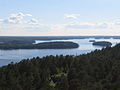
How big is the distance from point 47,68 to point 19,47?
13893 cm

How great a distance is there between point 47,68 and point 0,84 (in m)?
12.0

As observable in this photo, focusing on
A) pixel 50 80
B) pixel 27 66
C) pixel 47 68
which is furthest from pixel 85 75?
pixel 27 66

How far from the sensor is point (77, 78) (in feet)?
141

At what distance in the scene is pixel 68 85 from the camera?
40.6 metres

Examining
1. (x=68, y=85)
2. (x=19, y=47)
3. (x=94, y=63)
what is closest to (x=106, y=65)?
(x=94, y=63)

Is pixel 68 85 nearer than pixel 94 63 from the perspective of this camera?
Yes

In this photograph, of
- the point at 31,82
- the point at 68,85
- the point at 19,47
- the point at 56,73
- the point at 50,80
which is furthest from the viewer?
the point at 19,47

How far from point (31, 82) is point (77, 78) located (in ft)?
27.6

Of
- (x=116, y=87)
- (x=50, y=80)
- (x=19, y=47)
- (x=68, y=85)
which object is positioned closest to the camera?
(x=116, y=87)

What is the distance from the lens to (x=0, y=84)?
42.2 metres

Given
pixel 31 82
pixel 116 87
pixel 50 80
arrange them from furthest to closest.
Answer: pixel 50 80, pixel 31 82, pixel 116 87

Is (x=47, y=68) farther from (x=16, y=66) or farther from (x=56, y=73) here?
(x=16, y=66)

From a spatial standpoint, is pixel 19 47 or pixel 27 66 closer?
pixel 27 66

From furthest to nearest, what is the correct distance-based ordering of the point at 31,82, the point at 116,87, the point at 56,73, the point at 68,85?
the point at 56,73 → the point at 31,82 → the point at 68,85 → the point at 116,87
